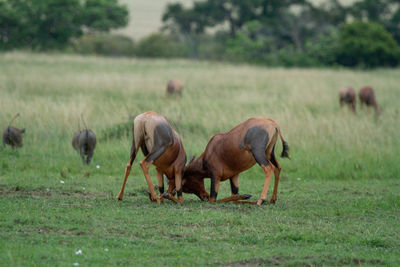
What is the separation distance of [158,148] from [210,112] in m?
8.09

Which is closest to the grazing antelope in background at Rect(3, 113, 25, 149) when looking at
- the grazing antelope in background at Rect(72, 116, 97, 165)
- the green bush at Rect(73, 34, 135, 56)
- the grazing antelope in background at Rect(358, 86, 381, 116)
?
the grazing antelope in background at Rect(72, 116, 97, 165)

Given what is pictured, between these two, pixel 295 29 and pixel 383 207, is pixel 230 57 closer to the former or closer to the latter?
pixel 295 29

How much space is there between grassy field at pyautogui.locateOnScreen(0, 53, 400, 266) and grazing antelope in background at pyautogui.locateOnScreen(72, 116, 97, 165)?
0.26m

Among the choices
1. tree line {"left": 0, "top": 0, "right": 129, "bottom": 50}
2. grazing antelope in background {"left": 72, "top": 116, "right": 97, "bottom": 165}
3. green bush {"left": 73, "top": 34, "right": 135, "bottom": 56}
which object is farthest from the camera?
green bush {"left": 73, "top": 34, "right": 135, "bottom": 56}

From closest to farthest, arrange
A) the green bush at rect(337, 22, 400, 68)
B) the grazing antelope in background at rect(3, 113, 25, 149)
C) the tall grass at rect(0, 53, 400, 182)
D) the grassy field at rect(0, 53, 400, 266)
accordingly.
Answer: the grassy field at rect(0, 53, 400, 266)
the grazing antelope in background at rect(3, 113, 25, 149)
the tall grass at rect(0, 53, 400, 182)
the green bush at rect(337, 22, 400, 68)

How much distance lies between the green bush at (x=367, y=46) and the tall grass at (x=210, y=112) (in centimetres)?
1321

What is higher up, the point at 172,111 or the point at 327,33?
the point at 327,33

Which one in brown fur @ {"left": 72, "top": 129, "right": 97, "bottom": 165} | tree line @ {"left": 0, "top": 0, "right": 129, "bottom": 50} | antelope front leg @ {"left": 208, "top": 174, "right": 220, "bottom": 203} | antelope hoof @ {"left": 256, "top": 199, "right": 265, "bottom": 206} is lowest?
antelope hoof @ {"left": 256, "top": 199, "right": 265, "bottom": 206}

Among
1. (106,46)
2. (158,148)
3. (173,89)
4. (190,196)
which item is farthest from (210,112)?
(106,46)

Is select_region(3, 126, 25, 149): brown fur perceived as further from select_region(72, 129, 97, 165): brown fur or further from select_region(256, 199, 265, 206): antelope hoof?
select_region(256, 199, 265, 206): antelope hoof

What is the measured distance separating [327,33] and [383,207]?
134ft

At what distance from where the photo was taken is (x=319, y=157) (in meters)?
11.2

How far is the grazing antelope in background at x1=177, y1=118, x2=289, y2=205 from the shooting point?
24.1 ft

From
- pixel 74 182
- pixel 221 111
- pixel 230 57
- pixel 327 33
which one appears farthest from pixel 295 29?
pixel 74 182
